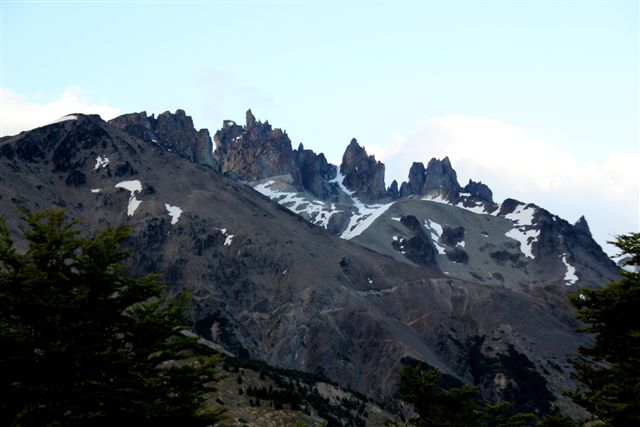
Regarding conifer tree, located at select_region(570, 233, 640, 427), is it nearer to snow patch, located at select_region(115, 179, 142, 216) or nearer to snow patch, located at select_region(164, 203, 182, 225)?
snow patch, located at select_region(164, 203, 182, 225)

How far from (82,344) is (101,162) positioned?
172m

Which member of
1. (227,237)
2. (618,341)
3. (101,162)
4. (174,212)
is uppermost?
(101,162)

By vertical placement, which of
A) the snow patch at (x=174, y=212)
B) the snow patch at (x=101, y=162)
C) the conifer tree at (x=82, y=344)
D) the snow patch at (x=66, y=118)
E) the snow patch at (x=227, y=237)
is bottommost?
the conifer tree at (x=82, y=344)

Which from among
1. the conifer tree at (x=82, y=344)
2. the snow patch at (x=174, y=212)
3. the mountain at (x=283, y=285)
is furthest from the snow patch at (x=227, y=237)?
the conifer tree at (x=82, y=344)

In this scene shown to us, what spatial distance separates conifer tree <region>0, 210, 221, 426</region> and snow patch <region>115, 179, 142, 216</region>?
150890 mm

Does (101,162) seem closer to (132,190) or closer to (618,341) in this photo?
(132,190)

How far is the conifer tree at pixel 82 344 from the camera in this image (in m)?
15.8

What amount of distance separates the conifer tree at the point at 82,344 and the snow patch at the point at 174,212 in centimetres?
14881

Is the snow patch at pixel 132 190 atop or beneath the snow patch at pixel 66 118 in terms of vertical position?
beneath

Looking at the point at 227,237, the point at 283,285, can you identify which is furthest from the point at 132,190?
the point at 283,285

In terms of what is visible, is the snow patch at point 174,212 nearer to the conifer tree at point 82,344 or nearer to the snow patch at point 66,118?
the snow patch at point 66,118

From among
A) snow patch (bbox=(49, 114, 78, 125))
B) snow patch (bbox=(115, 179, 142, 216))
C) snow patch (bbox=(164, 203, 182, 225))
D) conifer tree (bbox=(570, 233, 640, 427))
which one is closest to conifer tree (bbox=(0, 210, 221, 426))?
conifer tree (bbox=(570, 233, 640, 427))

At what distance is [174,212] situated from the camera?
167m

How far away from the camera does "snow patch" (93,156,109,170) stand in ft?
583
